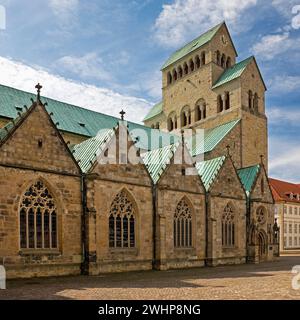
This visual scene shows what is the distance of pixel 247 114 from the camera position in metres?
49.1

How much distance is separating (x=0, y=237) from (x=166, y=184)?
1211cm

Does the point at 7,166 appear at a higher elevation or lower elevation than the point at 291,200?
higher

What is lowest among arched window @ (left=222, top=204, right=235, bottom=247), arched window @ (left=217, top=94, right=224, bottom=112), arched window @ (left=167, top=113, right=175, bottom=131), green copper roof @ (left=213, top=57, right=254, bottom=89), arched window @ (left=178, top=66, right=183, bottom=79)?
arched window @ (left=222, top=204, right=235, bottom=247)

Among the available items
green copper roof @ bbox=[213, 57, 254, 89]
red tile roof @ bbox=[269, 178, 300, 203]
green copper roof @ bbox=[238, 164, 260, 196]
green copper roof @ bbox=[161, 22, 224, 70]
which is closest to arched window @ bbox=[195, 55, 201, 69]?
green copper roof @ bbox=[161, 22, 224, 70]

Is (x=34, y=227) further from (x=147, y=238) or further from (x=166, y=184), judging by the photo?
(x=166, y=184)

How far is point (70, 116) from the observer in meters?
38.5

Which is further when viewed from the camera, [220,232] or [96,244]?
[220,232]

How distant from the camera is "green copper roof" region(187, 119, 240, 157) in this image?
42.1 metres

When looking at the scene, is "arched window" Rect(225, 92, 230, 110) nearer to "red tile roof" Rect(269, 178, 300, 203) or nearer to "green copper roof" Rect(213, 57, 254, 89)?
"green copper roof" Rect(213, 57, 254, 89)

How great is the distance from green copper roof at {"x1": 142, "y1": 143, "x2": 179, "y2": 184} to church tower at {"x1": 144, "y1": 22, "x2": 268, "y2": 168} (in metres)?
17.4

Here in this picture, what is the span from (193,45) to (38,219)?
43.5 m

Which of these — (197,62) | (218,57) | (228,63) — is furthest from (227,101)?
(197,62)

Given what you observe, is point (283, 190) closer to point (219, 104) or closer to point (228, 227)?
point (219, 104)
